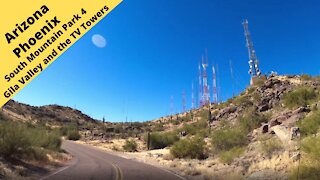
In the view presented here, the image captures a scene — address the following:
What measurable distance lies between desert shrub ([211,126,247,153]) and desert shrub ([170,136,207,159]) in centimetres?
182

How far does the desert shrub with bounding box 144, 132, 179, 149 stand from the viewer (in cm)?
6162

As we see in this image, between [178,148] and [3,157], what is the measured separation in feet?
68.3

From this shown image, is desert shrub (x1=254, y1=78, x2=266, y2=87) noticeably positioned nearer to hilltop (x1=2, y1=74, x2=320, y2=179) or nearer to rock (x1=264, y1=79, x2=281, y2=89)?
hilltop (x1=2, y1=74, x2=320, y2=179)

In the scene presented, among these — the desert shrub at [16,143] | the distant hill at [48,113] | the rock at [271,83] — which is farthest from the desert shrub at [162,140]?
the distant hill at [48,113]

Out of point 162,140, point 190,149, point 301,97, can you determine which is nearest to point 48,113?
point 162,140

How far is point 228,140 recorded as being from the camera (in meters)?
36.1

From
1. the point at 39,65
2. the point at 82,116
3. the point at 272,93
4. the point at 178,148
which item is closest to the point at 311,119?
the point at 178,148

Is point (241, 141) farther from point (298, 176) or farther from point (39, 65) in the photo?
point (39, 65)

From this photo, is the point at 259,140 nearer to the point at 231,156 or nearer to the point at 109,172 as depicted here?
the point at 231,156

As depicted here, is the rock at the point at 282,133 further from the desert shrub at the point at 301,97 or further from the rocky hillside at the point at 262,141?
the desert shrub at the point at 301,97

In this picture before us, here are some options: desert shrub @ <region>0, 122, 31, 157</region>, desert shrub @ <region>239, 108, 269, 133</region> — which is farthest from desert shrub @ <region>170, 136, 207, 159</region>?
desert shrub @ <region>0, 122, 31, 157</region>

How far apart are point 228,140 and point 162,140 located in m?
29.0

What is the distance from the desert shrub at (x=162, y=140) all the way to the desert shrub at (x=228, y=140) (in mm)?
23205

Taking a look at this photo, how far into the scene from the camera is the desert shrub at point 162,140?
2426 inches
